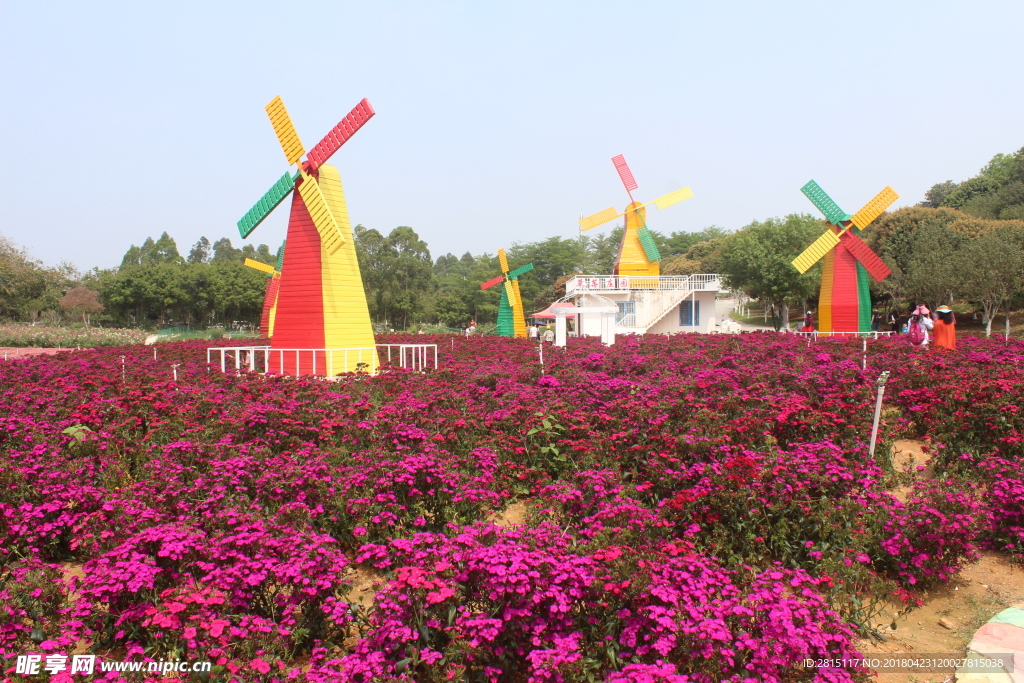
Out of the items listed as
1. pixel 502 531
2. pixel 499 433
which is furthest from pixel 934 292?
pixel 502 531

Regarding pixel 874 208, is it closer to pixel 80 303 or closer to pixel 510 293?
pixel 510 293

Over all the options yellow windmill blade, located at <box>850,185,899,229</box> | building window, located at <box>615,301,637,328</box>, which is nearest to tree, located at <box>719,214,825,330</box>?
building window, located at <box>615,301,637,328</box>

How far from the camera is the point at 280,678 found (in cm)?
284

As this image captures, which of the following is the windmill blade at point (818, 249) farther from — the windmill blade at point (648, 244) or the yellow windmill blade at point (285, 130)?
the yellow windmill blade at point (285, 130)

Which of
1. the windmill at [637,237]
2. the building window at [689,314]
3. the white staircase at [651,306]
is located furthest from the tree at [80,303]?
the building window at [689,314]

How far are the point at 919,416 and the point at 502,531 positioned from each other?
5541 mm

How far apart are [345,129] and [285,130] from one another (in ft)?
5.02

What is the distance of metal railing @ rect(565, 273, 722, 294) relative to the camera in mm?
31031

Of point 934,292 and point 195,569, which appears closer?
point 195,569

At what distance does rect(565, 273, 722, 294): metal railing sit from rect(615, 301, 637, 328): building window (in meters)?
0.73

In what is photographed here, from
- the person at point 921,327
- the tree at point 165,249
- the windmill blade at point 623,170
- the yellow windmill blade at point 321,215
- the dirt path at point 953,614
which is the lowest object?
the dirt path at point 953,614

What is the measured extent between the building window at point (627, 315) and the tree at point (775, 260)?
597 centimetres

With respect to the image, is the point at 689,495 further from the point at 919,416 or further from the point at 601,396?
the point at 919,416

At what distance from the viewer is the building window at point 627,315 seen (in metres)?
30.6
